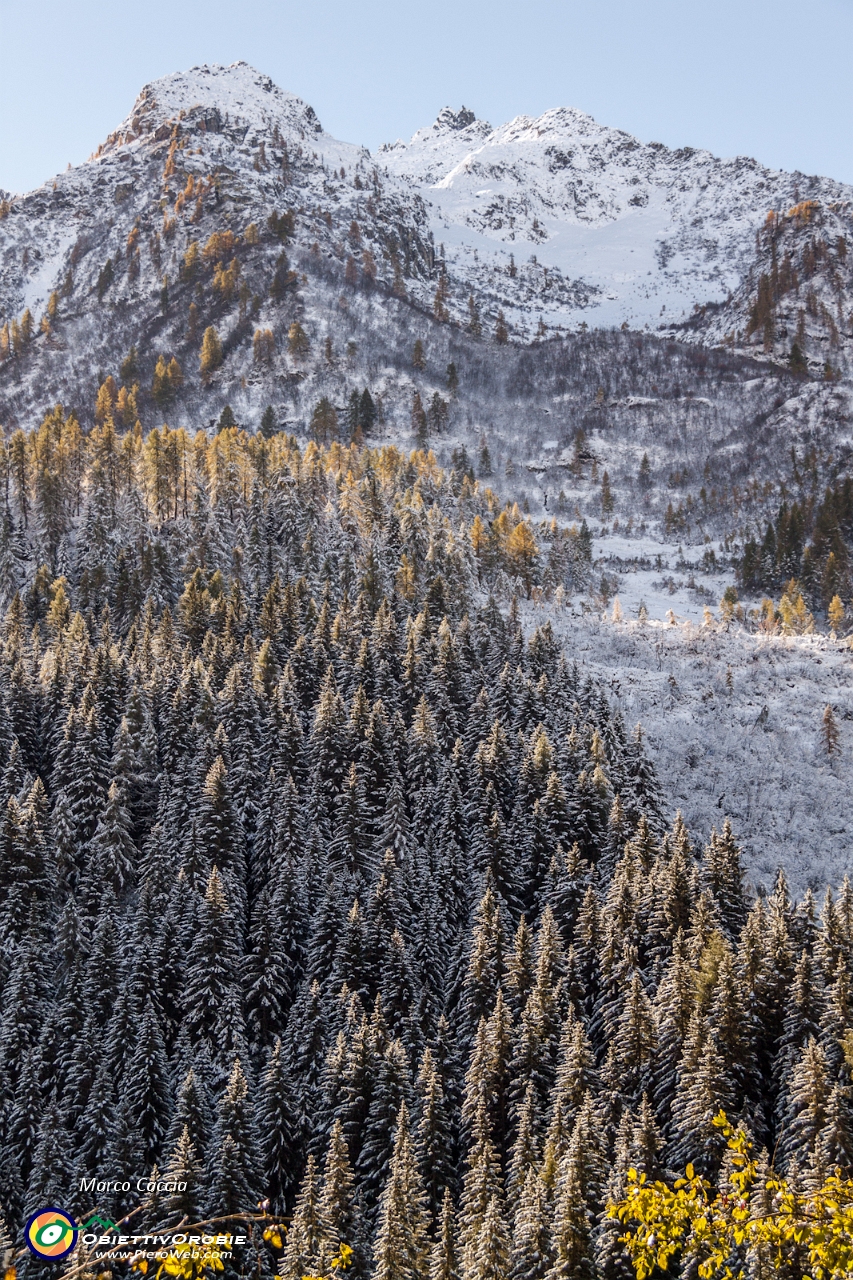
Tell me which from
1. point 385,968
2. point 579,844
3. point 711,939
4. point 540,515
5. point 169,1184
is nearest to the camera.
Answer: point 169,1184

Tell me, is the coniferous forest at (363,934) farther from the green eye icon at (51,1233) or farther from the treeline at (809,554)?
the treeline at (809,554)

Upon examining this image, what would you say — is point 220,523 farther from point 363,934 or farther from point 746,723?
point 746,723

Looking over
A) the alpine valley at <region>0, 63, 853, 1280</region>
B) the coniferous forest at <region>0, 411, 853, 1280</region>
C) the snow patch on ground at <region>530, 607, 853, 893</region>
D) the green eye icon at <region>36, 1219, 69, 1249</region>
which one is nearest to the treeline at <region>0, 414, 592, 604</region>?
the alpine valley at <region>0, 63, 853, 1280</region>

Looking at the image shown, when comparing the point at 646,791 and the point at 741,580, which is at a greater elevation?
the point at 741,580

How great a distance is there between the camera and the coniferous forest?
36.4 m

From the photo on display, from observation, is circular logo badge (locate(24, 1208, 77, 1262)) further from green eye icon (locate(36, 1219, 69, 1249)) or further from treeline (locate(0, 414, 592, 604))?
treeline (locate(0, 414, 592, 604))

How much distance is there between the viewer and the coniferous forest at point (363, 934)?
36.4 meters

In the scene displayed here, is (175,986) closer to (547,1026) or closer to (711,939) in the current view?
(547,1026)

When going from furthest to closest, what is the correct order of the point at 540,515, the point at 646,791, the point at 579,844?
the point at 540,515
the point at 646,791
the point at 579,844

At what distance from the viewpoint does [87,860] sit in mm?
62281

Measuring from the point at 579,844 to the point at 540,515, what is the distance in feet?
335

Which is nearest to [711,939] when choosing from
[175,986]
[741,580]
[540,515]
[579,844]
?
[579,844]

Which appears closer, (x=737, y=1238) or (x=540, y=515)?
(x=737, y=1238)

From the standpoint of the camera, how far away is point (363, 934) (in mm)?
52438
